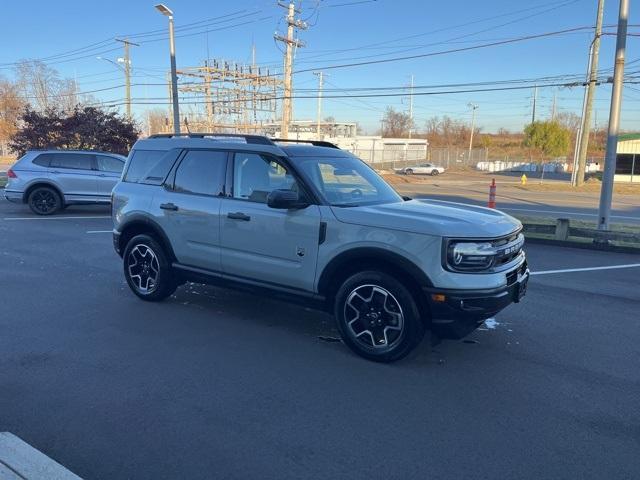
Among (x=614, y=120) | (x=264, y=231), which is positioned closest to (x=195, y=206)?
(x=264, y=231)

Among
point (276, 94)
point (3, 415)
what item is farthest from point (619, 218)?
point (276, 94)

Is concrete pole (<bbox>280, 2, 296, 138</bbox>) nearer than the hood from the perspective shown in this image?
No

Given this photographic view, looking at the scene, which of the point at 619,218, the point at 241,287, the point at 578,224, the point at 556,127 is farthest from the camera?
the point at 556,127

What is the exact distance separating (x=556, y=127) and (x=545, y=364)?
62072mm

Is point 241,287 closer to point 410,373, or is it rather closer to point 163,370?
point 163,370

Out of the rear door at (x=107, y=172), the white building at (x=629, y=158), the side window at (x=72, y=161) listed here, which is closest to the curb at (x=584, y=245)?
Result: the rear door at (x=107, y=172)

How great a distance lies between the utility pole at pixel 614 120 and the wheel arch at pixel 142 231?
31.3ft

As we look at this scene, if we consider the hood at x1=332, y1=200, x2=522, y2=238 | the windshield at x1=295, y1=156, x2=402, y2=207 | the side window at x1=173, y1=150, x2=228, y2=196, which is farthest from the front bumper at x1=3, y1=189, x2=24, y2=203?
the hood at x1=332, y1=200, x2=522, y2=238

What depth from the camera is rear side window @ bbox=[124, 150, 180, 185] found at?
6.05 meters

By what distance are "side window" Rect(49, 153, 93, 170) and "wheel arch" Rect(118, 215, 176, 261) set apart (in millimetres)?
9117

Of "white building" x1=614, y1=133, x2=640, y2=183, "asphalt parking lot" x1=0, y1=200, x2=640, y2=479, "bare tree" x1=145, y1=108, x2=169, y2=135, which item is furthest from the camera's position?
"bare tree" x1=145, y1=108, x2=169, y2=135

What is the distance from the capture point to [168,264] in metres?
6.02

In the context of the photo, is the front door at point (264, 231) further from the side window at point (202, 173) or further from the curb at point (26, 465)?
the curb at point (26, 465)

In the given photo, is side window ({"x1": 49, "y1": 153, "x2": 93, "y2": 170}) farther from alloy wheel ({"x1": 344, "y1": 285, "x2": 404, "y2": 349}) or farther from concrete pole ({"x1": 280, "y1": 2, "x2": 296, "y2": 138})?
concrete pole ({"x1": 280, "y1": 2, "x2": 296, "y2": 138})
